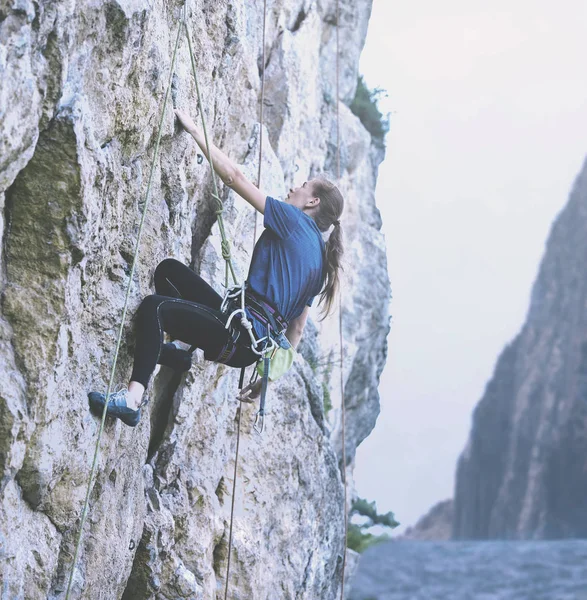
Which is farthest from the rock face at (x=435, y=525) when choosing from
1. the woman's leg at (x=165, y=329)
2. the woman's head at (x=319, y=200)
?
the woman's leg at (x=165, y=329)

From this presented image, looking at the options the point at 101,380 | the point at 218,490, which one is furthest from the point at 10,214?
the point at 218,490

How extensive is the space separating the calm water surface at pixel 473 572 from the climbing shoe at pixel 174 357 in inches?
498

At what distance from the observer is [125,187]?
13.4ft

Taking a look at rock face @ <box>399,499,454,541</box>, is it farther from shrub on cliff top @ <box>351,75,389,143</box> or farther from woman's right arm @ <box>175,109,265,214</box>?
woman's right arm @ <box>175,109,265,214</box>

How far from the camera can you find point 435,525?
37.5m

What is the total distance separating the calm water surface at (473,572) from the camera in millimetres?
17609

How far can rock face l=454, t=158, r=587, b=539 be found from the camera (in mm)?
29484

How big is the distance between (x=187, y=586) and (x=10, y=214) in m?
2.68

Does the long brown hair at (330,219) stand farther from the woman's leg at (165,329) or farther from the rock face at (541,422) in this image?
the rock face at (541,422)

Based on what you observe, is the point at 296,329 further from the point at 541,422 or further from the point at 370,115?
the point at 541,422

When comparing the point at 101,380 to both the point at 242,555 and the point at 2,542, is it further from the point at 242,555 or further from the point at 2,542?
the point at 242,555

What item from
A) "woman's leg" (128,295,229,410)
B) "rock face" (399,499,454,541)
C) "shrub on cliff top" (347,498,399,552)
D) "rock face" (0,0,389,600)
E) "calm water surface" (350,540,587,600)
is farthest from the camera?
"rock face" (399,499,454,541)

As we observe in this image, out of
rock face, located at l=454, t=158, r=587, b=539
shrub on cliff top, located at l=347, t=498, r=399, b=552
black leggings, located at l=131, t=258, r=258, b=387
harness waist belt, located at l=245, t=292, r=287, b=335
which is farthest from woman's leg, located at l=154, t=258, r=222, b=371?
rock face, located at l=454, t=158, r=587, b=539

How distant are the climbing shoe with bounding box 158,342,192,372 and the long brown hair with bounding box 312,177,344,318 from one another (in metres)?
0.84
